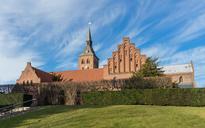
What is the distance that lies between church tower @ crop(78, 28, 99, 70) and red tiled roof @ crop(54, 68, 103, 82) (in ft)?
72.0

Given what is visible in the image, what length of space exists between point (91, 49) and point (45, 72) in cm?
3146

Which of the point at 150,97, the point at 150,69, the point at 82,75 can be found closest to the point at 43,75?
the point at 82,75

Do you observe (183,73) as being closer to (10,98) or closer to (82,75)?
(82,75)

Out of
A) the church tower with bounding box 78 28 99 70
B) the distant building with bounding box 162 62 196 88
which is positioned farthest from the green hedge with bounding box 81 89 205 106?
the church tower with bounding box 78 28 99 70

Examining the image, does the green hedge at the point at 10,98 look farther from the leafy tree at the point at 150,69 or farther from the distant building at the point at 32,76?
the distant building at the point at 32,76

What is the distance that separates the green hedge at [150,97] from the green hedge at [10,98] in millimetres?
8441

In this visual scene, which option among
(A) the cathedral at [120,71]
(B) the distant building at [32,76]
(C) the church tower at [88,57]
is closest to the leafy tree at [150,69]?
(A) the cathedral at [120,71]

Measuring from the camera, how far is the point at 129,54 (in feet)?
214

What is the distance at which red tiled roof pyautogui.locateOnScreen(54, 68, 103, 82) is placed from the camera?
72.5 m

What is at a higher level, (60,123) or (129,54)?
(129,54)

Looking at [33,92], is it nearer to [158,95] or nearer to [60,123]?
[158,95]

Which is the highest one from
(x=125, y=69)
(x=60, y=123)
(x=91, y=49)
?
(x=91, y=49)

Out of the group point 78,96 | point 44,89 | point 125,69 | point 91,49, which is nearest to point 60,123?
point 78,96

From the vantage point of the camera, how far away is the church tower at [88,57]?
100 metres
